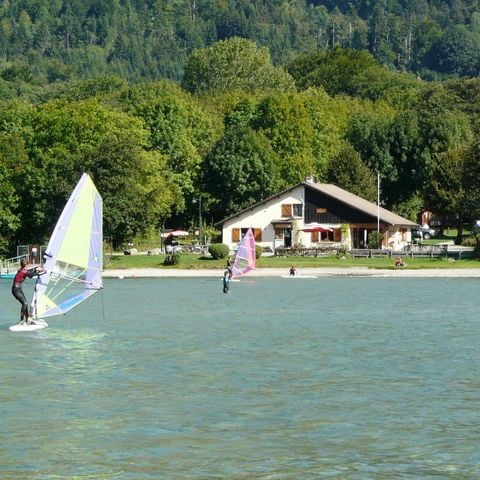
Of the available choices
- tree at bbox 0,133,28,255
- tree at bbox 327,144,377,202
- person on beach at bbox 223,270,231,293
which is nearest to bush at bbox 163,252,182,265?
tree at bbox 0,133,28,255

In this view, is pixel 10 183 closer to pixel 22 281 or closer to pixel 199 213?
pixel 199 213

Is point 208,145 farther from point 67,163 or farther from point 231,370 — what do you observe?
point 231,370

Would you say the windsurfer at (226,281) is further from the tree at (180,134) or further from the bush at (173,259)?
the tree at (180,134)

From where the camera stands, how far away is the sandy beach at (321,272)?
84625mm

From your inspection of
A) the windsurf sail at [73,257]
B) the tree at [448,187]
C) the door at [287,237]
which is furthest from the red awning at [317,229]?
the windsurf sail at [73,257]

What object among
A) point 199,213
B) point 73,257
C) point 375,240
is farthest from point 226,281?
point 199,213

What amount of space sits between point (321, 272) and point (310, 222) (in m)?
17.7

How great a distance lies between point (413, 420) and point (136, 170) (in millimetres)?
69341

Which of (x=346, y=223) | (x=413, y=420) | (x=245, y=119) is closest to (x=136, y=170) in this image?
(x=346, y=223)

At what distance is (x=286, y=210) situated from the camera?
4114 inches

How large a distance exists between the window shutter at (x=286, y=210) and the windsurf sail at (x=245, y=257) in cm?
2399

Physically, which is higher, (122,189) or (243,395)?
(122,189)

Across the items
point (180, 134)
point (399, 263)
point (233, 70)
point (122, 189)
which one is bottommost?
point (399, 263)

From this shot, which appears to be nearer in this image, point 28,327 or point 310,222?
point 28,327
